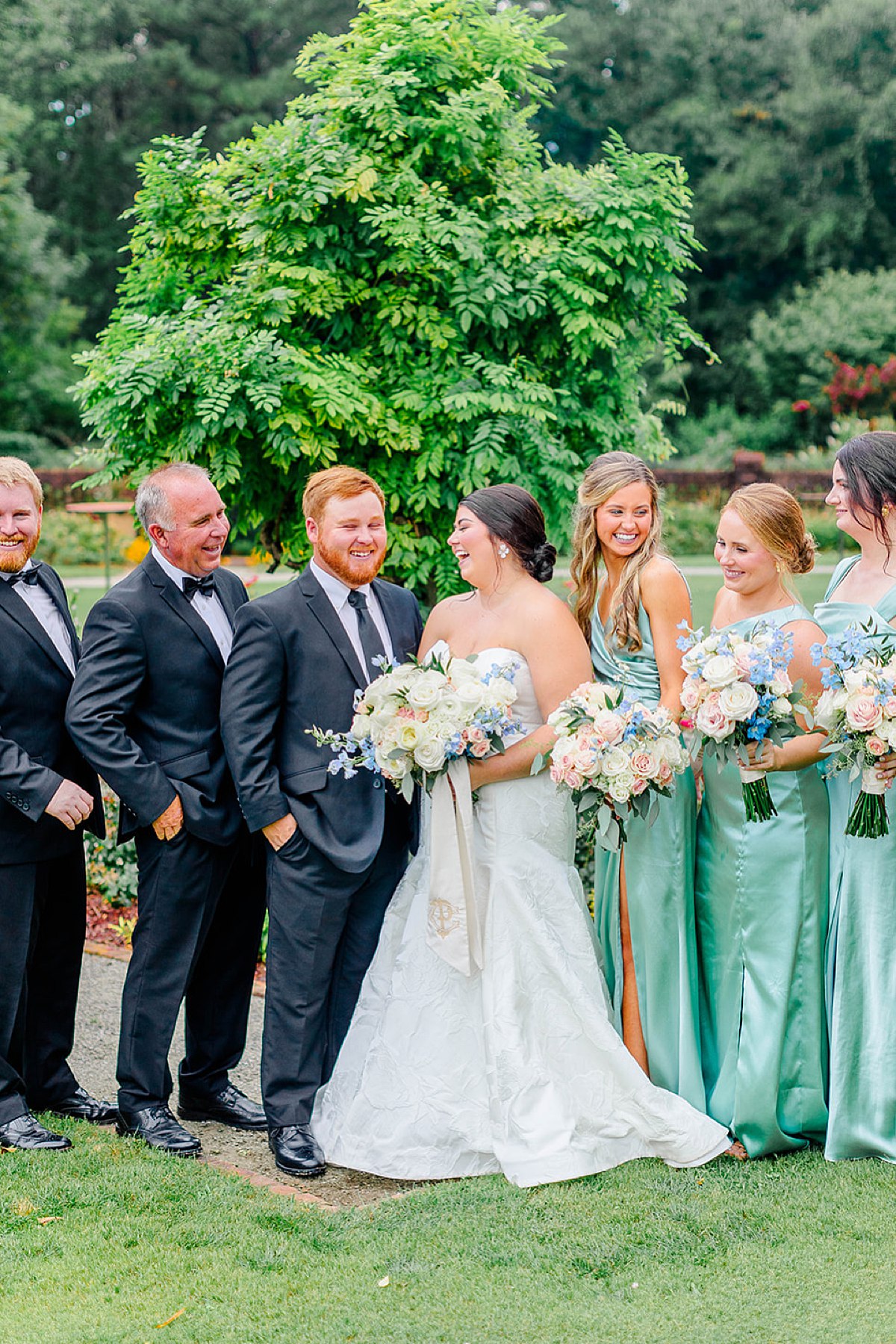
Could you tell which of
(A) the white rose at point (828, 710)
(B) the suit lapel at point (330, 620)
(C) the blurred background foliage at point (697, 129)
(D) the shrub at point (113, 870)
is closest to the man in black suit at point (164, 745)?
(B) the suit lapel at point (330, 620)

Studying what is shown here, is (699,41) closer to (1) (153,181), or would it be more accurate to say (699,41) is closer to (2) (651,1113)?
(1) (153,181)

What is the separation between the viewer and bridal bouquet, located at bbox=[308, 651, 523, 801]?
4.26 meters

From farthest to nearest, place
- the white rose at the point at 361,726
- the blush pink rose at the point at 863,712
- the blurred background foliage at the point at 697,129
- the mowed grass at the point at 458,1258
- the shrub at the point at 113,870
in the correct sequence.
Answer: the blurred background foliage at the point at 697,129, the shrub at the point at 113,870, the white rose at the point at 361,726, the blush pink rose at the point at 863,712, the mowed grass at the point at 458,1258

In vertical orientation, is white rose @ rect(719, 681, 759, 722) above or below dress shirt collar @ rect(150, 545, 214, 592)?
below

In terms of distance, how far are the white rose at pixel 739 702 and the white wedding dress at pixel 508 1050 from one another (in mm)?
716

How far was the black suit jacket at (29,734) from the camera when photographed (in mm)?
4523

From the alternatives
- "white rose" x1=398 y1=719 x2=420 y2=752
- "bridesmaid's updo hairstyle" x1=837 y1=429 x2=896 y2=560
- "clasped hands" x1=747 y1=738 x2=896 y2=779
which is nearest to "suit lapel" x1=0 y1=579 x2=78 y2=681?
"white rose" x1=398 y1=719 x2=420 y2=752

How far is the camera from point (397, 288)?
284 inches

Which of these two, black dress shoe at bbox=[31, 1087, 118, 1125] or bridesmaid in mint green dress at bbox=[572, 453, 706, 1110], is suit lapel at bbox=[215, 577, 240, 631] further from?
black dress shoe at bbox=[31, 1087, 118, 1125]

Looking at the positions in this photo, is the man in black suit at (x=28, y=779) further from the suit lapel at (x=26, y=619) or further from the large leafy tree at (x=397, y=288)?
the large leafy tree at (x=397, y=288)

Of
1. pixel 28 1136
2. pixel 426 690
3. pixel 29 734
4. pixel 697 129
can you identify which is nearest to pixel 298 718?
pixel 426 690

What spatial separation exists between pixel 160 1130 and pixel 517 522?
2.44 m

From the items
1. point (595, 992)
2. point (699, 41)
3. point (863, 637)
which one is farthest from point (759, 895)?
point (699, 41)

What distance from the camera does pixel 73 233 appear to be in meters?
40.8
